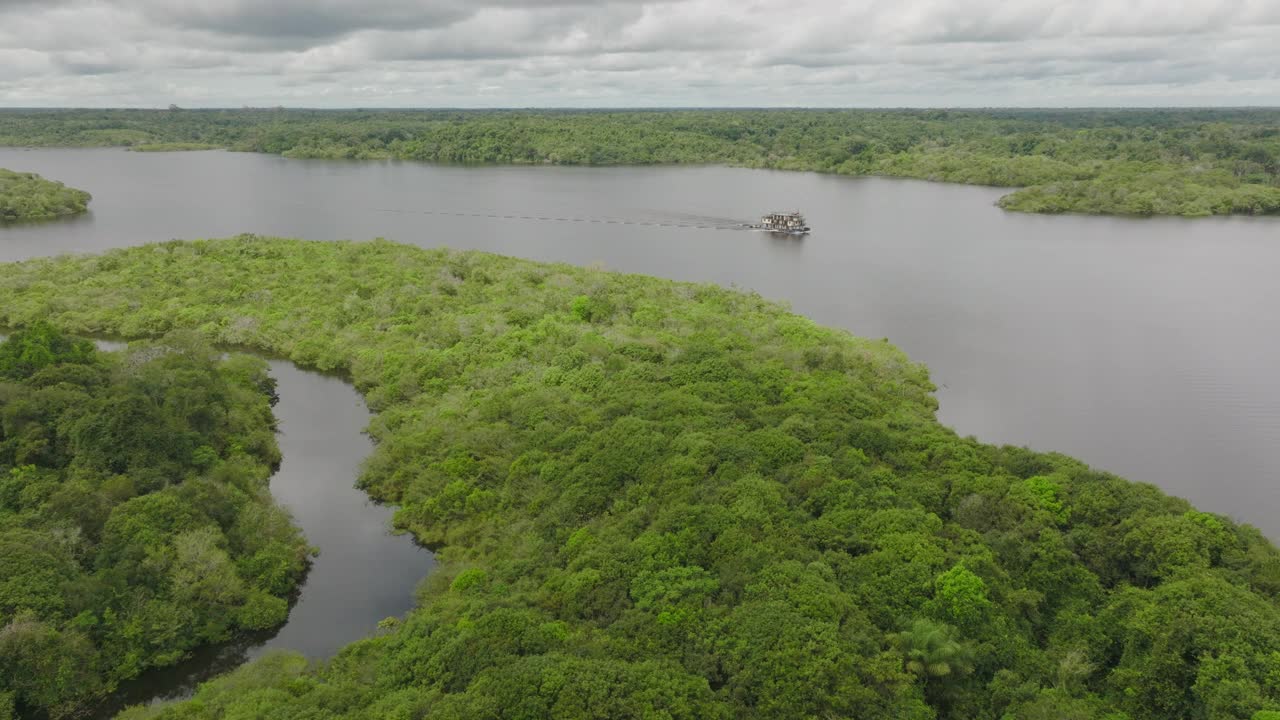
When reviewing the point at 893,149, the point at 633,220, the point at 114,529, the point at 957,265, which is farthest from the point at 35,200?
the point at 893,149

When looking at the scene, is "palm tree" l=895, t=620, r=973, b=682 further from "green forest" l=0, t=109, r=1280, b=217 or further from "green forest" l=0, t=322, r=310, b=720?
"green forest" l=0, t=109, r=1280, b=217

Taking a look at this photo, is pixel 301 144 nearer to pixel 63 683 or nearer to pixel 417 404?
pixel 417 404

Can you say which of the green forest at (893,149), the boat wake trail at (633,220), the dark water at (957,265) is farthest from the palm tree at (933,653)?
the green forest at (893,149)

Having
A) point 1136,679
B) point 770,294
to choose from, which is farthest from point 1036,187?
point 1136,679

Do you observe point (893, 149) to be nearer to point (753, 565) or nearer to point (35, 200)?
point (35, 200)

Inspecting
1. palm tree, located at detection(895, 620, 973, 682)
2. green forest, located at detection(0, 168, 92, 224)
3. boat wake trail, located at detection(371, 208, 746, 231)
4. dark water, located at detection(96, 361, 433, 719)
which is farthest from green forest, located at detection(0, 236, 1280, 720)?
green forest, located at detection(0, 168, 92, 224)

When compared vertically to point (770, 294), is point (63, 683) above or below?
below
